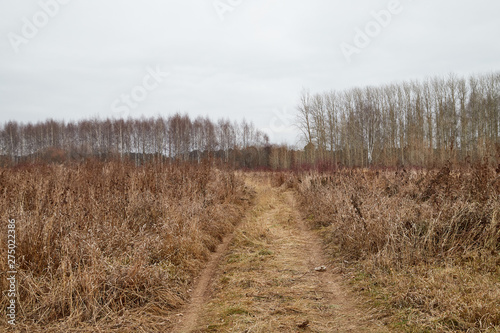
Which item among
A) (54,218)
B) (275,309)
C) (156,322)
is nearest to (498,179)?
(275,309)

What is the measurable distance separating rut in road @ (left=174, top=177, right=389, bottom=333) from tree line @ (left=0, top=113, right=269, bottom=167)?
1466 inches

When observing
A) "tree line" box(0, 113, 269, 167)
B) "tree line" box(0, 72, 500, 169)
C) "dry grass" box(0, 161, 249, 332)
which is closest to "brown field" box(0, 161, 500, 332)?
"dry grass" box(0, 161, 249, 332)

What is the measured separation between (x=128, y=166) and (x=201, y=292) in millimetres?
7670

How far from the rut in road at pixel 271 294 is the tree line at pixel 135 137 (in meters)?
37.2

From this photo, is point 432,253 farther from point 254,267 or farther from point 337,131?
point 337,131

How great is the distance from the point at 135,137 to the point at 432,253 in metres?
46.2

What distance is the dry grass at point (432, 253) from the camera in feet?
9.61

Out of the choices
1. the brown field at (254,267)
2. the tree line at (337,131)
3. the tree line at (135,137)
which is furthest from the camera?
the tree line at (135,137)

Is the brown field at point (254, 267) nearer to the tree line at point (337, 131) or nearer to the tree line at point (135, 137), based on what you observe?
the tree line at point (337, 131)

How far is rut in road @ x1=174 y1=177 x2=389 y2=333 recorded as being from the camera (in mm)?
3242

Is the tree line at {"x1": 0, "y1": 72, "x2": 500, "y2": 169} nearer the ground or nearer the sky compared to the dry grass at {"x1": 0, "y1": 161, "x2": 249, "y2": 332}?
nearer the sky

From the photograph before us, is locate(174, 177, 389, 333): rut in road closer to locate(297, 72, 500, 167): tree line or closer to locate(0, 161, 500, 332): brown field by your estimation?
locate(0, 161, 500, 332): brown field

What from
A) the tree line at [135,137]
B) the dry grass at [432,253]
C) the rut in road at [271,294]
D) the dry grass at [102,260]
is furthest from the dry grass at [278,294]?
the tree line at [135,137]

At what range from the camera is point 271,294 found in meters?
4.02
